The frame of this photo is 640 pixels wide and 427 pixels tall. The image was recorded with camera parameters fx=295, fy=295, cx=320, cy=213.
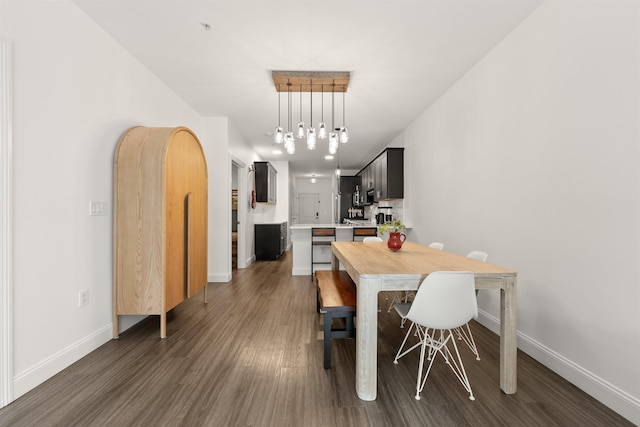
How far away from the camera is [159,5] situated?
2209 mm

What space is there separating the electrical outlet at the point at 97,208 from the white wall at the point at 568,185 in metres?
3.49

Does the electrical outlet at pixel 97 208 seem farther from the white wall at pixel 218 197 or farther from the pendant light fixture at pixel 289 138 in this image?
the white wall at pixel 218 197

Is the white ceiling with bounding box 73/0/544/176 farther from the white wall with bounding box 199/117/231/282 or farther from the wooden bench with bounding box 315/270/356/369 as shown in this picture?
the wooden bench with bounding box 315/270/356/369

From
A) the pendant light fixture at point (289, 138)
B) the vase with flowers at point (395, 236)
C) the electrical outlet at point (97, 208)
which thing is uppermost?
the pendant light fixture at point (289, 138)

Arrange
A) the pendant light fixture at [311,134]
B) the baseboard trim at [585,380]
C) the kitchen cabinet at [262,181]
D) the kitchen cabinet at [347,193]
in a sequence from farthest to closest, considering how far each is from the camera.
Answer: the kitchen cabinet at [347,193] < the kitchen cabinet at [262,181] < the pendant light fixture at [311,134] < the baseboard trim at [585,380]

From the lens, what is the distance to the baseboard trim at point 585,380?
1.60m

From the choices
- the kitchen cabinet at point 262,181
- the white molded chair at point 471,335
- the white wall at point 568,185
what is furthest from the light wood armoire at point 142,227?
the kitchen cabinet at point 262,181

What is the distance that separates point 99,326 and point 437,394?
8.74ft

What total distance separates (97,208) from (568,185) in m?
3.55

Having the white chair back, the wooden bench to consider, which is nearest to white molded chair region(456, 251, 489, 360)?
the white chair back

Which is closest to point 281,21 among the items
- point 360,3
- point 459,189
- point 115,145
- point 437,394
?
point 360,3

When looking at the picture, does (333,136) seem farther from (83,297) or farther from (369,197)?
(369,197)

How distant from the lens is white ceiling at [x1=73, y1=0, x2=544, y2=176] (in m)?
2.23

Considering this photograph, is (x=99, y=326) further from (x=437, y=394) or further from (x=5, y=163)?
(x=437, y=394)
